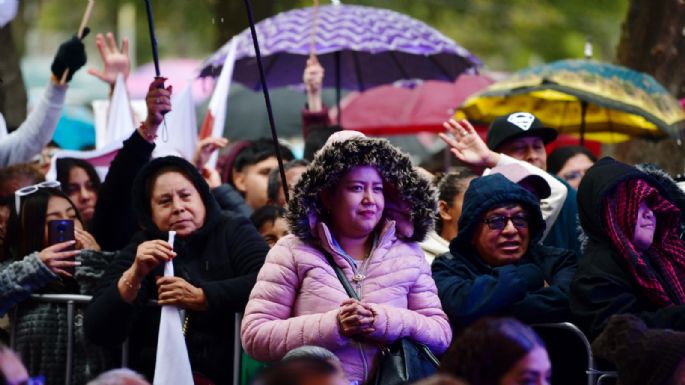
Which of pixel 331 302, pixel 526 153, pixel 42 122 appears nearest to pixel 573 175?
pixel 526 153

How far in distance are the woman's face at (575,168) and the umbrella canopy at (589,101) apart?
503mm

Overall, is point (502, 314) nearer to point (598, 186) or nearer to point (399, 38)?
point (598, 186)

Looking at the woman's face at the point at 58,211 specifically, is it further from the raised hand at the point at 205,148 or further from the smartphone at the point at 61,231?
the raised hand at the point at 205,148

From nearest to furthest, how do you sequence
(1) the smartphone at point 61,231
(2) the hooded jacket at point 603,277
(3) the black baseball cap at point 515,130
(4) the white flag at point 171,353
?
(2) the hooded jacket at point 603,277 → (4) the white flag at point 171,353 → (1) the smartphone at point 61,231 → (3) the black baseball cap at point 515,130

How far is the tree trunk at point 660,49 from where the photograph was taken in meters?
14.9

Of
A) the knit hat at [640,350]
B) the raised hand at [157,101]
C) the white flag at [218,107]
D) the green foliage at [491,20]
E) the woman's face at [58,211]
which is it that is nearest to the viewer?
the knit hat at [640,350]

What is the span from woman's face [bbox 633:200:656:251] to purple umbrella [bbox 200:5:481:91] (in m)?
4.88

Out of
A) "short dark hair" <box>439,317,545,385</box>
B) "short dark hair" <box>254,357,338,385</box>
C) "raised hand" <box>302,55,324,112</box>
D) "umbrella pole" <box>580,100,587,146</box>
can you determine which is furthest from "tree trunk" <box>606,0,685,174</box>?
"short dark hair" <box>254,357,338,385</box>

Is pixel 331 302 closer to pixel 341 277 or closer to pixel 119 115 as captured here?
pixel 341 277

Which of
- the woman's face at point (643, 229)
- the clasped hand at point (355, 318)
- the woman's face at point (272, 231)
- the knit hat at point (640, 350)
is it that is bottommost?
the woman's face at point (272, 231)

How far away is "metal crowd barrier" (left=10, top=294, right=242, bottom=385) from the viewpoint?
861cm

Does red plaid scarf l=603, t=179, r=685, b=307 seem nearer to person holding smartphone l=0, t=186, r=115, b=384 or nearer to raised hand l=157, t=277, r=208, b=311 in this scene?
raised hand l=157, t=277, r=208, b=311

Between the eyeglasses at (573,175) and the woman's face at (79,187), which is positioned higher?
the eyeglasses at (573,175)

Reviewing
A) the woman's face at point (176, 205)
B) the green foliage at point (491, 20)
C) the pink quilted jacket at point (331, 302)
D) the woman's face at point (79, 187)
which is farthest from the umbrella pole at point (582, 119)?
the green foliage at point (491, 20)
